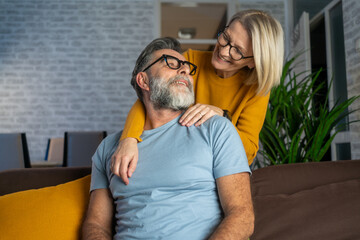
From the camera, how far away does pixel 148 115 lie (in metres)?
1.56

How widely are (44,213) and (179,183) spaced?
0.50 meters

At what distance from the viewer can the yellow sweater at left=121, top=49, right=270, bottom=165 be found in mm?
1594

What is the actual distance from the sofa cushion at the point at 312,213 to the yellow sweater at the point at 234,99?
253 mm

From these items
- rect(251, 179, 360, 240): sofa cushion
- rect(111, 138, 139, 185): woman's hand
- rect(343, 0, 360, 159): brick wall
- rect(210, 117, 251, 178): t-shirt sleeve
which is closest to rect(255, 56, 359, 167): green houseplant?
rect(343, 0, 360, 159): brick wall

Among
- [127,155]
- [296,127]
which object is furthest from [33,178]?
[296,127]

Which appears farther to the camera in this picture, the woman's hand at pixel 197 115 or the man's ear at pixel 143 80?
the man's ear at pixel 143 80

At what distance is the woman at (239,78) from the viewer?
1.38 m

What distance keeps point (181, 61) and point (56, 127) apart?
16.4 feet

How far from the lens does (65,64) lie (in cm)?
625

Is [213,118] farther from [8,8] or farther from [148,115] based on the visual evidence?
[8,8]

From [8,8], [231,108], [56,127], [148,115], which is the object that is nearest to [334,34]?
[231,108]

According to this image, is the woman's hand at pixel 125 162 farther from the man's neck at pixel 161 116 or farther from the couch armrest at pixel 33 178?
the couch armrest at pixel 33 178

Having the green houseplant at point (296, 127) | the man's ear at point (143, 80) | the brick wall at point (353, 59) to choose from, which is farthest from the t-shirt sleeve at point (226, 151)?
the brick wall at point (353, 59)

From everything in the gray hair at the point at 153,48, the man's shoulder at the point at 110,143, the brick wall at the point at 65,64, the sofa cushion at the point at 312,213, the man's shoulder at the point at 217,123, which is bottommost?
the sofa cushion at the point at 312,213
